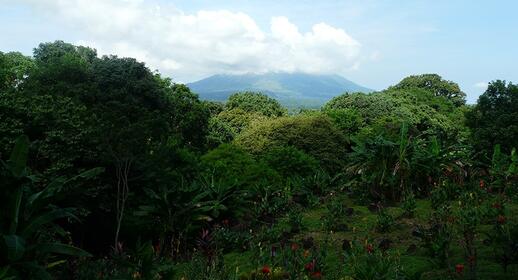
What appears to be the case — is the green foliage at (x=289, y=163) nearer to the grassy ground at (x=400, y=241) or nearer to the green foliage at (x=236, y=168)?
the green foliage at (x=236, y=168)

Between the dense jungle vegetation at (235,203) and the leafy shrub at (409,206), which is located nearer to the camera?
the dense jungle vegetation at (235,203)

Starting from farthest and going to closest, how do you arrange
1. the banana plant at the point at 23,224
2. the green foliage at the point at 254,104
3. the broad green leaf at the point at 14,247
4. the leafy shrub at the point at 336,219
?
the green foliage at the point at 254,104, the leafy shrub at the point at 336,219, the banana plant at the point at 23,224, the broad green leaf at the point at 14,247

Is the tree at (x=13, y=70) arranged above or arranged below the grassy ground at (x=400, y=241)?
above

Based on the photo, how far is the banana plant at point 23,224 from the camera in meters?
5.39

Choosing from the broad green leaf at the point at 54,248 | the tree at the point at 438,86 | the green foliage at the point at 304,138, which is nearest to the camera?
the broad green leaf at the point at 54,248

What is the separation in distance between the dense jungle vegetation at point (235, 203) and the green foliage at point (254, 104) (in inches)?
757

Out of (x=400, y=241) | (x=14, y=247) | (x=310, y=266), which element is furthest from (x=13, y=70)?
(x=310, y=266)

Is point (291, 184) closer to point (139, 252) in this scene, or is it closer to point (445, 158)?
point (445, 158)

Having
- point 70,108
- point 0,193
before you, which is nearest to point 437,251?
point 0,193

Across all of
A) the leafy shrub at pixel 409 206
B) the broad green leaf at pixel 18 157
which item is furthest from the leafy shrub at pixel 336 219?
the broad green leaf at pixel 18 157

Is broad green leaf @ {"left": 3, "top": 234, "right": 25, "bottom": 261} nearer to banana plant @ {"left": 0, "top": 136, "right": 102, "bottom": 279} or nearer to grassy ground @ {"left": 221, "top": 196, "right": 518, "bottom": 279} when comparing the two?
banana plant @ {"left": 0, "top": 136, "right": 102, "bottom": 279}

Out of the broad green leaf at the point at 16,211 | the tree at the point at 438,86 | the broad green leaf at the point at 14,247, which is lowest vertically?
the broad green leaf at the point at 14,247

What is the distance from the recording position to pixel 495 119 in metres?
17.4

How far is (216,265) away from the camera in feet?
20.9
